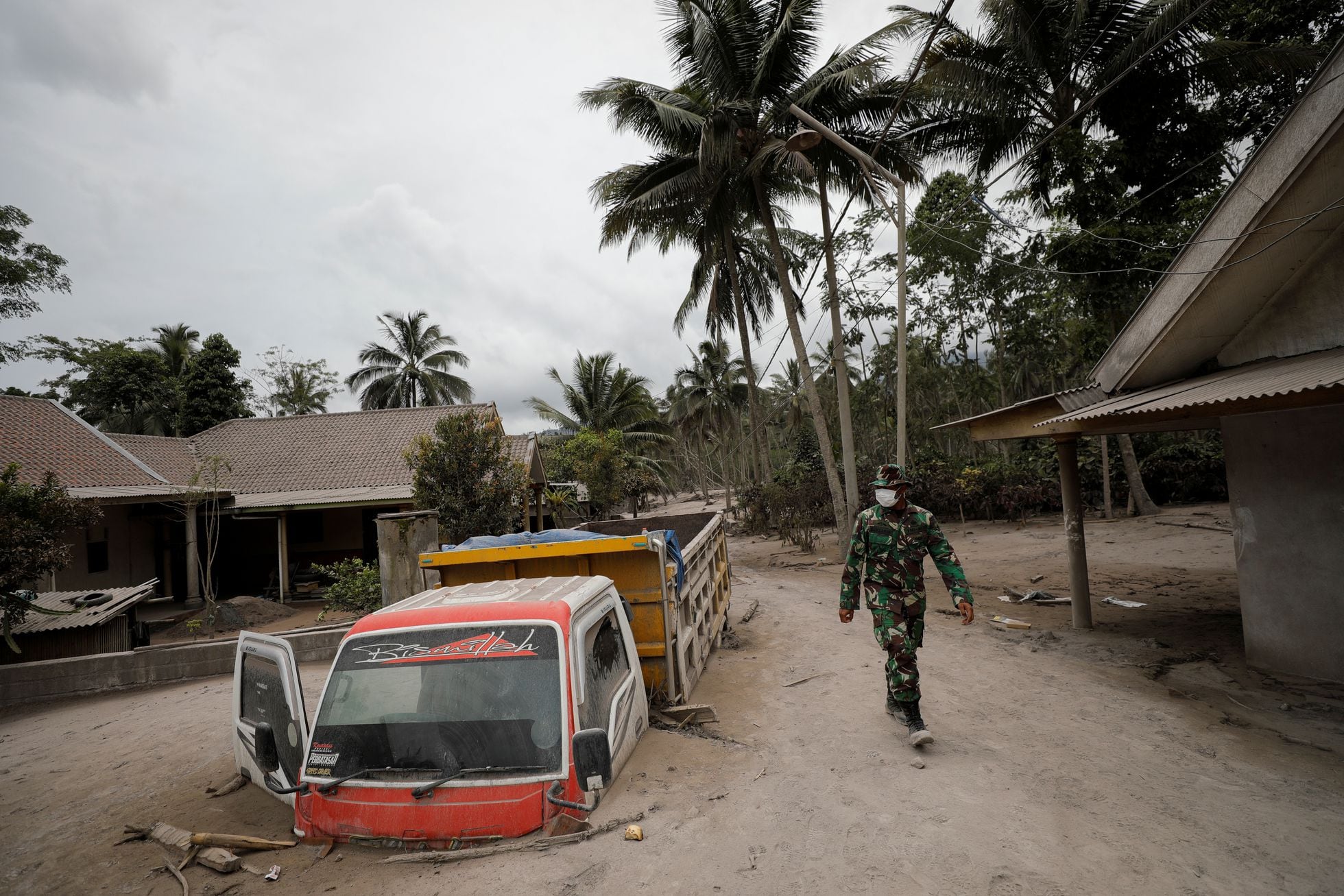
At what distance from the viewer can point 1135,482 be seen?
18016 millimetres

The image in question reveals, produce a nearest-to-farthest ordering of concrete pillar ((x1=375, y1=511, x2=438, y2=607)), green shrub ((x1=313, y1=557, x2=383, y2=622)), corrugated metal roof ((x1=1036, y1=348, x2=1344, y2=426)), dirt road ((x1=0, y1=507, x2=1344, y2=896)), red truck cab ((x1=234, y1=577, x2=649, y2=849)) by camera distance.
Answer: dirt road ((x1=0, y1=507, x2=1344, y2=896)) → red truck cab ((x1=234, y1=577, x2=649, y2=849)) → corrugated metal roof ((x1=1036, y1=348, x2=1344, y2=426)) → concrete pillar ((x1=375, y1=511, x2=438, y2=607)) → green shrub ((x1=313, y1=557, x2=383, y2=622))

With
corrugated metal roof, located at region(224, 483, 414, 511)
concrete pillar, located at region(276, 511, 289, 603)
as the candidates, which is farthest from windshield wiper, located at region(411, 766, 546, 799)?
concrete pillar, located at region(276, 511, 289, 603)

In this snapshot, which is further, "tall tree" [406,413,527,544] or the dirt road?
"tall tree" [406,413,527,544]

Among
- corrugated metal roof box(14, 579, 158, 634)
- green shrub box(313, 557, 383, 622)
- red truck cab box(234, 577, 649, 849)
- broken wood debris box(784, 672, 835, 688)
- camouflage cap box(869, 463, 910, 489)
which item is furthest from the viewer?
green shrub box(313, 557, 383, 622)

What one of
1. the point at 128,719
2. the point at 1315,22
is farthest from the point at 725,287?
the point at 128,719

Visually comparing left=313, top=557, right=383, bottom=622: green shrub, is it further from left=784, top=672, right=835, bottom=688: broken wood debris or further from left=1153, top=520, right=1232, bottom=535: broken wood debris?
left=1153, top=520, right=1232, bottom=535: broken wood debris

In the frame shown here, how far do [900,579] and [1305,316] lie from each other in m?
4.50

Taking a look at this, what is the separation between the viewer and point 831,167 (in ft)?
54.0

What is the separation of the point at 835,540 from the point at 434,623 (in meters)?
19.2

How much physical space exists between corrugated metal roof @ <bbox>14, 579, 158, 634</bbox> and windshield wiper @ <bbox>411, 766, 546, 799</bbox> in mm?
8783

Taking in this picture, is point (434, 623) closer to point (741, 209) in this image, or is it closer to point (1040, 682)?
point (1040, 682)

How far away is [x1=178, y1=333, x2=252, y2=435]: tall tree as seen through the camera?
25.0 m

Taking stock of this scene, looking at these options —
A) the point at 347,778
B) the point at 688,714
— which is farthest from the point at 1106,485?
the point at 347,778

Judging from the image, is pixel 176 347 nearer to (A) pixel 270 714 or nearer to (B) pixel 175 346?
(B) pixel 175 346
